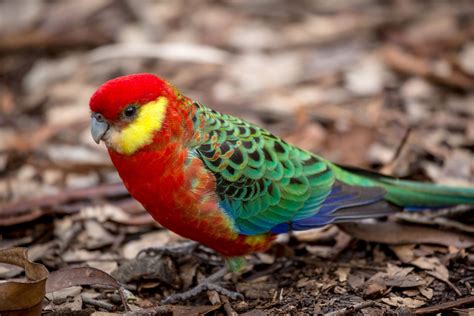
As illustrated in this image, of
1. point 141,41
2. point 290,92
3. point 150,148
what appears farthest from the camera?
point 141,41

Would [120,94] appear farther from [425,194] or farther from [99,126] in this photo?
[425,194]

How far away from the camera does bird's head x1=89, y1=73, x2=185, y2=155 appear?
401 centimetres

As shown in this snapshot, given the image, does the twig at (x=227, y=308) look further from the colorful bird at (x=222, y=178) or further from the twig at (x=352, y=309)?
the twig at (x=352, y=309)

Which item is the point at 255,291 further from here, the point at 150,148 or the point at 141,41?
the point at 141,41

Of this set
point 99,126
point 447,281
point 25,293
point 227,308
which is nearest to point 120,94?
point 99,126

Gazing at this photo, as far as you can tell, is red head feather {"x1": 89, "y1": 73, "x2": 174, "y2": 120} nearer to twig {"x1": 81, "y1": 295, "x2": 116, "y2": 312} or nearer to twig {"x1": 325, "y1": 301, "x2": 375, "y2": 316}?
twig {"x1": 81, "y1": 295, "x2": 116, "y2": 312}

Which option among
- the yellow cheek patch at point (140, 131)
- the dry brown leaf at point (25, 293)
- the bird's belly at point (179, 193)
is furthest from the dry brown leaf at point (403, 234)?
the dry brown leaf at point (25, 293)

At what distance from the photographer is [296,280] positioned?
4691 millimetres

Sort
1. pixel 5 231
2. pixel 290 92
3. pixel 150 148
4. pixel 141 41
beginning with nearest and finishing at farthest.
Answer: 1. pixel 150 148
2. pixel 5 231
3. pixel 290 92
4. pixel 141 41

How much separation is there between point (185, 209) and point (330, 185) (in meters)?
1.21

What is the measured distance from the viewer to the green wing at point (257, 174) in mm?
4445

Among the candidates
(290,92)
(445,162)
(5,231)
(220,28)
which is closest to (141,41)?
(220,28)

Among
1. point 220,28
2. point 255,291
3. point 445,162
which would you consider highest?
point 220,28

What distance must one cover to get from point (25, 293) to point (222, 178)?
1475mm
